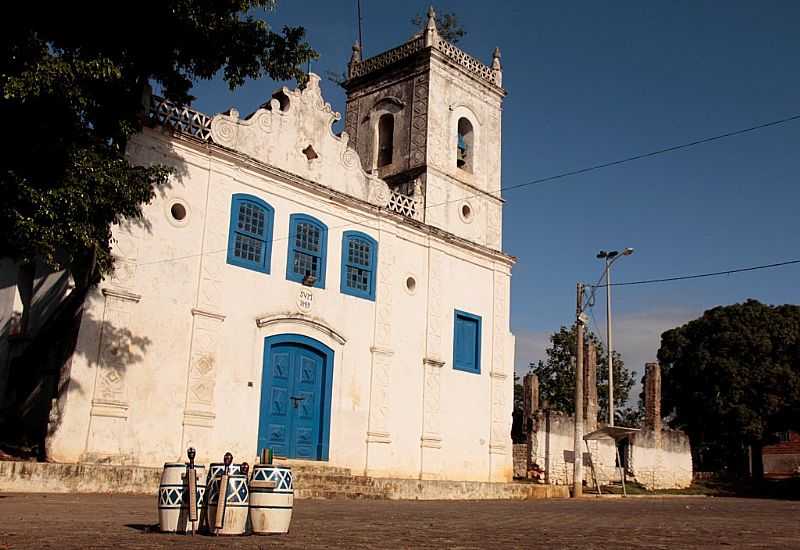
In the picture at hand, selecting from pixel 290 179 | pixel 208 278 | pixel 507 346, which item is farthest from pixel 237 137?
pixel 507 346

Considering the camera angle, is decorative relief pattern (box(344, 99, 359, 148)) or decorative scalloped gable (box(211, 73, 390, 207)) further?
decorative relief pattern (box(344, 99, 359, 148))

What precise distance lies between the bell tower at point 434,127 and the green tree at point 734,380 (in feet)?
75.7

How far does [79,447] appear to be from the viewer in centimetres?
1474

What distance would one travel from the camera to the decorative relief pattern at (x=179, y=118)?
1694 centimetres

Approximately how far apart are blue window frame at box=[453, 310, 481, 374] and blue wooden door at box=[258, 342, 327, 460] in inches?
185

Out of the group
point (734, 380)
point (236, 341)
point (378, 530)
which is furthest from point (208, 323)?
point (734, 380)

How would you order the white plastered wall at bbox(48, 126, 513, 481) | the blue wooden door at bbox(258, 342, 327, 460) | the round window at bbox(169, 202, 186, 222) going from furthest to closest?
the blue wooden door at bbox(258, 342, 327, 460) < the round window at bbox(169, 202, 186, 222) < the white plastered wall at bbox(48, 126, 513, 481)

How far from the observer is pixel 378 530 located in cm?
930

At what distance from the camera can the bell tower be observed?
23188 mm

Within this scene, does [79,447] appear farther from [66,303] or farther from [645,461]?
[645,461]

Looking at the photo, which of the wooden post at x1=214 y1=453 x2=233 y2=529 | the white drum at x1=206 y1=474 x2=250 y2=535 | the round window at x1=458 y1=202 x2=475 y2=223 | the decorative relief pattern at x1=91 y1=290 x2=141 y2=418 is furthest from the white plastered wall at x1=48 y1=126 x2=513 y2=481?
the wooden post at x1=214 y1=453 x2=233 y2=529

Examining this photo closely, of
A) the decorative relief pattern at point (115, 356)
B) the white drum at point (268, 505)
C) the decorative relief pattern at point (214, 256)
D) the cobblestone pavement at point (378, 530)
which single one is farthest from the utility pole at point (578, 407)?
the white drum at point (268, 505)

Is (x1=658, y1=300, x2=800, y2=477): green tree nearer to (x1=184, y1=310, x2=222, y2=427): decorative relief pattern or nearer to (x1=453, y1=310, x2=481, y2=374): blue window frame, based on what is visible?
(x1=453, y1=310, x2=481, y2=374): blue window frame

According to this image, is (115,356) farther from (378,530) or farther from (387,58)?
(387,58)
